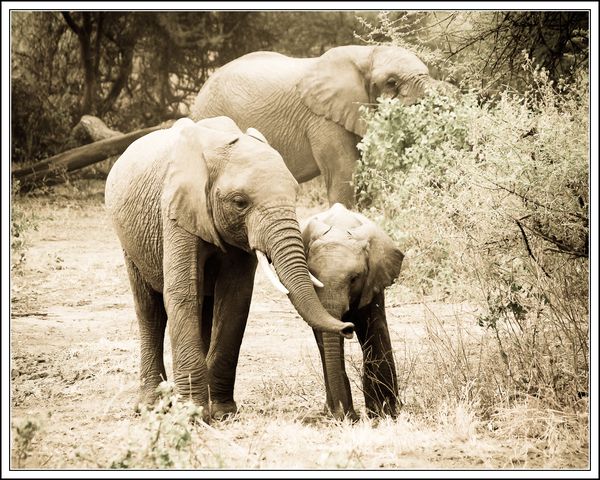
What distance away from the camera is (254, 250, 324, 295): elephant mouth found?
5.45m

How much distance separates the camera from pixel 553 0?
17.8 ft

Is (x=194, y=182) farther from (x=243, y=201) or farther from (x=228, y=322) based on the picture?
(x=228, y=322)

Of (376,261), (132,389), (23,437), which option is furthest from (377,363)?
(23,437)

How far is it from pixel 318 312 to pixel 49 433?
155 centimetres

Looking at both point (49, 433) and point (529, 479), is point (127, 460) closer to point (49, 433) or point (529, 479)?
point (49, 433)

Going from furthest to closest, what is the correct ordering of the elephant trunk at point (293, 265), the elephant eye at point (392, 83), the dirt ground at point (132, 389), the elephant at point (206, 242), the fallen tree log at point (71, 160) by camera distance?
the fallen tree log at point (71, 160) → the elephant eye at point (392, 83) → the elephant at point (206, 242) → the elephant trunk at point (293, 265) → the dirt ground at point (132, 389)

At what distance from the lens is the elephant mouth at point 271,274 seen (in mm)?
5448

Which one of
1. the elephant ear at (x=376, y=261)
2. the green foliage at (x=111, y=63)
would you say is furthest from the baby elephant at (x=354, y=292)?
the green foliage at (x=111, y=63)

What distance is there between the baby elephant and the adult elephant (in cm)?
436

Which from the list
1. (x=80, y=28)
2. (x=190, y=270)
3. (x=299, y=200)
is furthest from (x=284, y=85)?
(x=190, y=270)

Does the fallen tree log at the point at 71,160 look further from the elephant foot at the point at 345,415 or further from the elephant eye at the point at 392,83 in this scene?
the elephant foot at the point at 345,415

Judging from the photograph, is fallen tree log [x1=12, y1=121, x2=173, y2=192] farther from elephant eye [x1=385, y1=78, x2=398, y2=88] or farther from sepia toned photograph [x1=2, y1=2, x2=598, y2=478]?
sepia toned photograph [x1=2, y1=2, x2=598, y2=478]

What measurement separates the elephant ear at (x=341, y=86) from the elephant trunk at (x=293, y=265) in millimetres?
5274

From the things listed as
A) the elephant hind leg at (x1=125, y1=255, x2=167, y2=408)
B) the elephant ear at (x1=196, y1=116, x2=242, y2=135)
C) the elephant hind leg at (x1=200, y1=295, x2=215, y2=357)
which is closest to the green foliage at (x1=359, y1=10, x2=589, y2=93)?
the elephant ear at (x1=196, y1=116, x2=242, y2=135)
